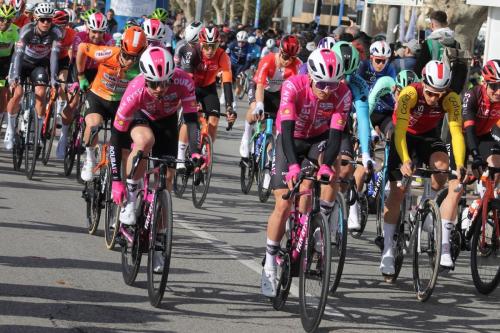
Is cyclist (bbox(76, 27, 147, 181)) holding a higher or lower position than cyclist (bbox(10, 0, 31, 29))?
lower

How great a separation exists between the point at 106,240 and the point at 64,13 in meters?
6.20

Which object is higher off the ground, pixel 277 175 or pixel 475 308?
pixel 277 175

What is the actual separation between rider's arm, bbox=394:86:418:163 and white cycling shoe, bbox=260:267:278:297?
1.70m

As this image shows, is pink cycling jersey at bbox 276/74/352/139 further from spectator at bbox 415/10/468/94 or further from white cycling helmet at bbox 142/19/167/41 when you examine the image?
spectator at bbox 415/10/468/94

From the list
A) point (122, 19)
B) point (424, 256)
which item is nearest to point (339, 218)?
point (424, 256)

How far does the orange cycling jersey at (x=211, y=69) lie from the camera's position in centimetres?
1527

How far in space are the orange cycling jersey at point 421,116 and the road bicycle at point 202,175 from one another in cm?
369

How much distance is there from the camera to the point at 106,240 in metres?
10.9

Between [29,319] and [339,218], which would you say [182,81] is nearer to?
[339,218]

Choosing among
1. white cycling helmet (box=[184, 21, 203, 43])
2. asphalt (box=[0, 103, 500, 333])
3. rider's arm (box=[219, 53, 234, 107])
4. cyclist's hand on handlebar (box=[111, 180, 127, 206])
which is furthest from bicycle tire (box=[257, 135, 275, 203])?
cyclist's hand on handlebar (box=[111, 180, 127, 206])

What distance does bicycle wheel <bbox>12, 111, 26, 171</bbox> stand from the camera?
15.4 metres

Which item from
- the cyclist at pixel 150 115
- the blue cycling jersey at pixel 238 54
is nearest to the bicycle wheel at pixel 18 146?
the cyclist at pixel 150 115

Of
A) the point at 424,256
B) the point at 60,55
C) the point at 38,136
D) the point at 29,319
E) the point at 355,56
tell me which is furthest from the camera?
the point at 60,55

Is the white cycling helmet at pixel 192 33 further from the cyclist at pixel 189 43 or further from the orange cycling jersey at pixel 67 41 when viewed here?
the orange cycling jersey at pixel 67 41
